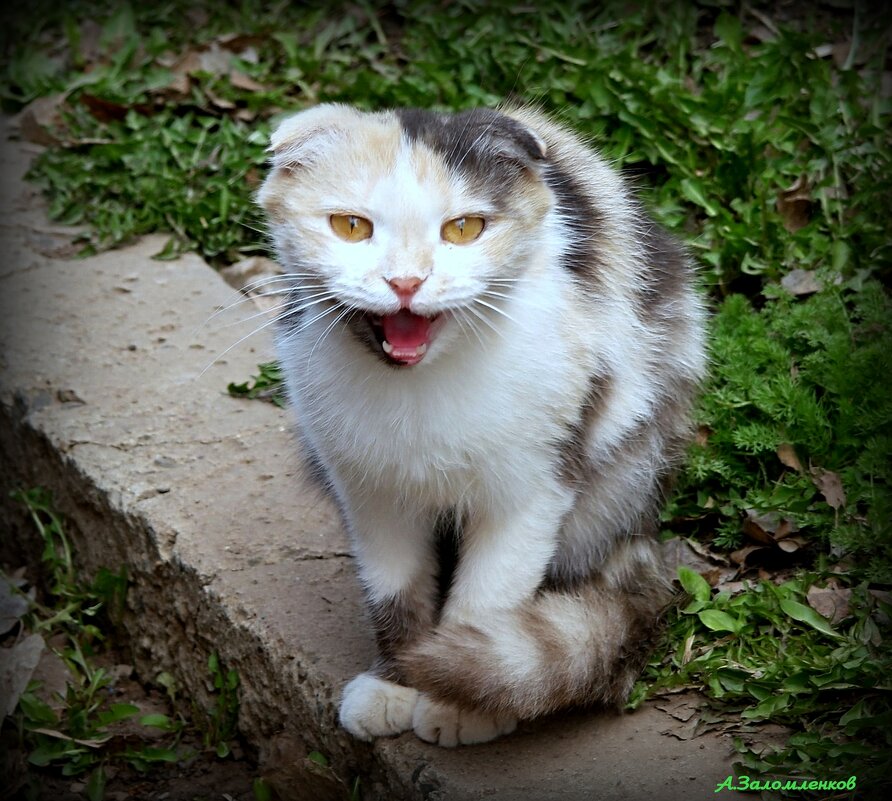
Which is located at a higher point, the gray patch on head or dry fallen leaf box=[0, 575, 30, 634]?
the gray patch on head

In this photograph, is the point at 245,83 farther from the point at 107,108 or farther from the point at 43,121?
the point at 43,121

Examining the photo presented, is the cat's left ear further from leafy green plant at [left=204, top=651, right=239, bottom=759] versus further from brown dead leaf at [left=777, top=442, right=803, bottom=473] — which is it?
leafy green plant at [left=204, top=651, right=239, bottom=759]

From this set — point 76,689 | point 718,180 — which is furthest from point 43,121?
point 718,180

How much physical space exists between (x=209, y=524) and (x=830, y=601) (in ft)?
6.23

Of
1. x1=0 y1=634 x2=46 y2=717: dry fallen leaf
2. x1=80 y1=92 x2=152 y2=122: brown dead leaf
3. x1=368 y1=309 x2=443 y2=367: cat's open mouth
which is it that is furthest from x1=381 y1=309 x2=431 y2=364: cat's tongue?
x1=80 y1=92 x2=152 y2=122: brown dead leaf

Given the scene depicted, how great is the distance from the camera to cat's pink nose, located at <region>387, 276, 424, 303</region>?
7.34 ft

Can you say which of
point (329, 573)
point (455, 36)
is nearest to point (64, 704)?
point (329, 573)

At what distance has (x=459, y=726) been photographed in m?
2.67

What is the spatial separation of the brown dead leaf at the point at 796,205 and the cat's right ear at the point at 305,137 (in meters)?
2.07

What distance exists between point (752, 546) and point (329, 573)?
4.06 feet

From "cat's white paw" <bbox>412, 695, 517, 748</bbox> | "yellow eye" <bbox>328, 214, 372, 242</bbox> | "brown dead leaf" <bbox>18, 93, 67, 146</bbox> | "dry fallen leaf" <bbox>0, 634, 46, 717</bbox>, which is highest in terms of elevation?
"yellow eye" <bbox>328, 214, 372, 242</bbox>

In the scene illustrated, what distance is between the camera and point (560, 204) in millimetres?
2752

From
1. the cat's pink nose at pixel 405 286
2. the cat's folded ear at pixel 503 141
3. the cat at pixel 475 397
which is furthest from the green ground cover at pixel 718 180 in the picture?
the cat's pink nose at pixel 405 286

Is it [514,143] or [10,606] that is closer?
[514,143]
